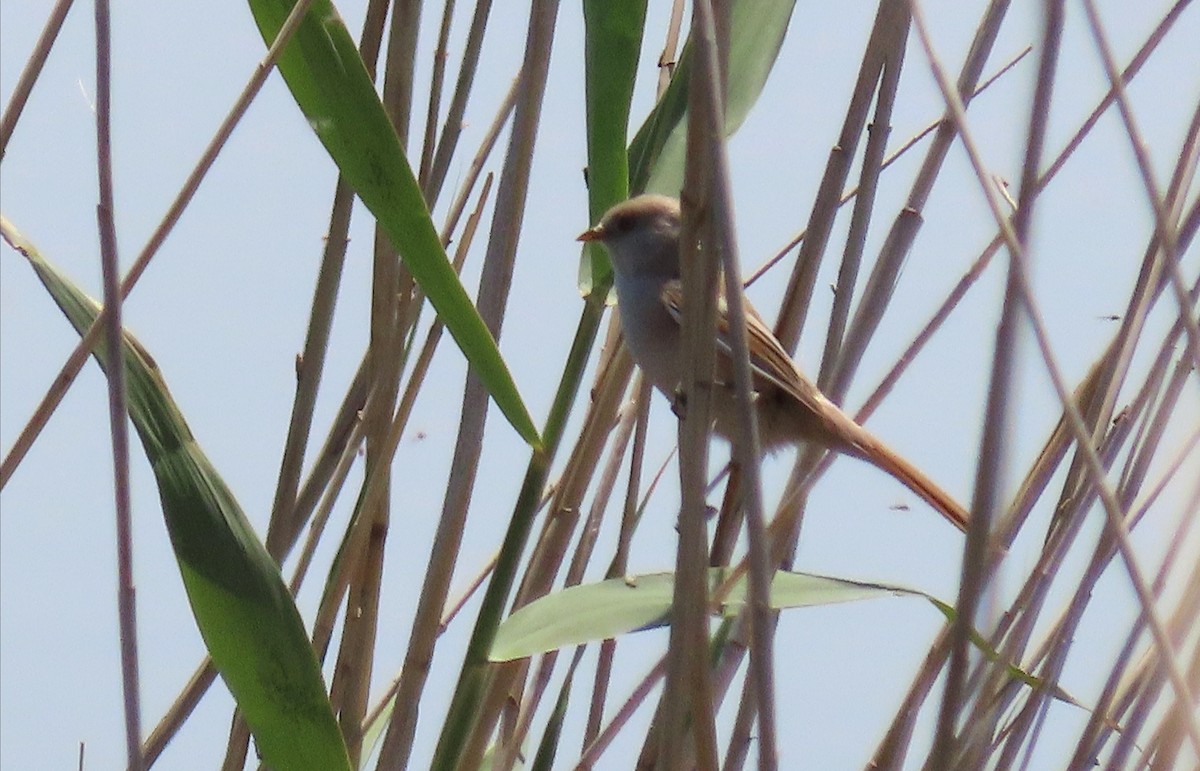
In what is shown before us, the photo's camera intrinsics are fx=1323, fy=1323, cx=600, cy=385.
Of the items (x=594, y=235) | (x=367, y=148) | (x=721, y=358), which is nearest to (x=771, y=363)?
(x=721, y=358)

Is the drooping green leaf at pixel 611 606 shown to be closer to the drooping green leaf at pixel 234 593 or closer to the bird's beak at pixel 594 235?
the drooping green leaf at pixel 234 593

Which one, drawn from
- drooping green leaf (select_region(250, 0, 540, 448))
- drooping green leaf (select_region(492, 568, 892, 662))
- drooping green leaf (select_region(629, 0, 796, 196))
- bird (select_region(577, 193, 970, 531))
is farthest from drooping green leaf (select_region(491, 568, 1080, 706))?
drooping green leaf (select_region(629, 0, 796, 196))

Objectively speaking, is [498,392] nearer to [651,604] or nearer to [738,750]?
[651,604]

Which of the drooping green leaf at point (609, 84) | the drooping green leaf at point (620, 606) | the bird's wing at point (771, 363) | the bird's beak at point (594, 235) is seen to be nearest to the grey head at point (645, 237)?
the bird's wing at point (771, 363)

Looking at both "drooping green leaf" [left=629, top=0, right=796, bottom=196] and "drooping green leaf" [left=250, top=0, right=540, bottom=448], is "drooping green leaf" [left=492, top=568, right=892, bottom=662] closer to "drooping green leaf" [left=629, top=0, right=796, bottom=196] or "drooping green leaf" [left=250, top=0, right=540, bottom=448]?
"drooping green leaf" [left=250, top=0, right=540, bottom=448]

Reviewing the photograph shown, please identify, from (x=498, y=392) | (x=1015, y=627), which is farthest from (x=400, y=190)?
(x=1015, y=627)
